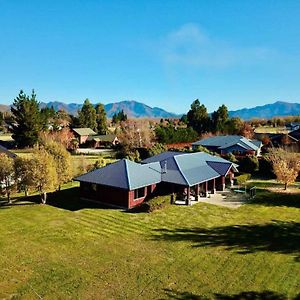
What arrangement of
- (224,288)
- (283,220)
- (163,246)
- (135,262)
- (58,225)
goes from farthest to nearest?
(283,220) → (58,225) → (163,246) → (135,262) → (224,288)

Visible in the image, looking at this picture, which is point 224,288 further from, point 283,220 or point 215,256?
point 283,220

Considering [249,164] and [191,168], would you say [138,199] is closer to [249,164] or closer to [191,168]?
[191,168]

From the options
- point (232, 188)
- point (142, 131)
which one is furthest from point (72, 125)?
point (232, 188)

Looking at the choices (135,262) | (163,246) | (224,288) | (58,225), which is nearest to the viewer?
(224,288)

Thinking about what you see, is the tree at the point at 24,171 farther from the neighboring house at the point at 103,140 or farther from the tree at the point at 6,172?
the neighboring house at the point at 103,140

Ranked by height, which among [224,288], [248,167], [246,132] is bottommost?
[224,288]

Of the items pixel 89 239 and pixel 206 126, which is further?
pixel 206 126

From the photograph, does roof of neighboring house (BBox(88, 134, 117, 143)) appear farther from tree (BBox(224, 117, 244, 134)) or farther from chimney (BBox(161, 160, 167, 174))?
chimney (BBox(161, 160, 167, 174))
